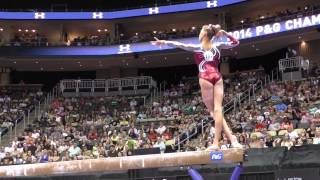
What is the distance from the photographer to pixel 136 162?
28.2ft

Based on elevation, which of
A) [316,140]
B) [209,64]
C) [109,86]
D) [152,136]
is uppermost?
[209,64]

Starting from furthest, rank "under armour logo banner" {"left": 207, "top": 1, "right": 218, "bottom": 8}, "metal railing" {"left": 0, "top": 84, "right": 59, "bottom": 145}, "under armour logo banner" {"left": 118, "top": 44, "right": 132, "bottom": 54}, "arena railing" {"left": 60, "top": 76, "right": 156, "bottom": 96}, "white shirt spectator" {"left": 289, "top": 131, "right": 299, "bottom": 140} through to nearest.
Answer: "arena railing" {"left": 60, "top": 76, "right": 156, "bottom": 96}, "under armour logo banner" {"left": 118, "top": 44, "right": 132, "bottom": 54}, "under armour logo banner" {"left": 207, "top": 1, "right": 218, "bottom": 8}, "metal railing" {"left": 0, "top": 84, "right": 59, "bottom": 145}, "white shirt spectator" {"left": 289, "top": 131, "right": 299, "bottom": 140}

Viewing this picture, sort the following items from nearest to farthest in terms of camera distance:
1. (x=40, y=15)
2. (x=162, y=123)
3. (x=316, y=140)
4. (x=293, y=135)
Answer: (x=316, y=140) → (x=293, y=135) → (x=162, y=123) → (x=40, y=15)

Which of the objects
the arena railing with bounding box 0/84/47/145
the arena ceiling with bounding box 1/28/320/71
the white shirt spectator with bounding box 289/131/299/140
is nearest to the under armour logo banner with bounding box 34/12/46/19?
the arena ceiling with bounding box 1/28/320/71

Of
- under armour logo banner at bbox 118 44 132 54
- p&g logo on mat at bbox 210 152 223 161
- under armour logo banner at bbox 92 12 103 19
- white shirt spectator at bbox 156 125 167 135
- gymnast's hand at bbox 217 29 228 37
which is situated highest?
under armour logo banner at bbox 92 12 103 19

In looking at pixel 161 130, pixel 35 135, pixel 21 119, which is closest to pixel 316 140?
pixel 161 130

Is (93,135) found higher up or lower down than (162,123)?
lower down

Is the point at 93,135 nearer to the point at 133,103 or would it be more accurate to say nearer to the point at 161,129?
the point at 161,129

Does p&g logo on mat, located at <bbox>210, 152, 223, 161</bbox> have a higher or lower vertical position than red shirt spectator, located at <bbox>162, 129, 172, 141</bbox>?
higher

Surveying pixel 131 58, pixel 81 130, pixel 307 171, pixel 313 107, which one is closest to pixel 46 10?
pixel 131 58

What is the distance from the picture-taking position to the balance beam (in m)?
7.99

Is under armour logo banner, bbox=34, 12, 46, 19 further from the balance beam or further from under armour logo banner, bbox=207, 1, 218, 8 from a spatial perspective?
the balance beam

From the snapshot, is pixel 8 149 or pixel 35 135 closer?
pixel 8 149

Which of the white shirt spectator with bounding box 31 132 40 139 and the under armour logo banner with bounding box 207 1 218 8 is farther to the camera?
the under armour logo banner with bounding box 207 1 218 8
